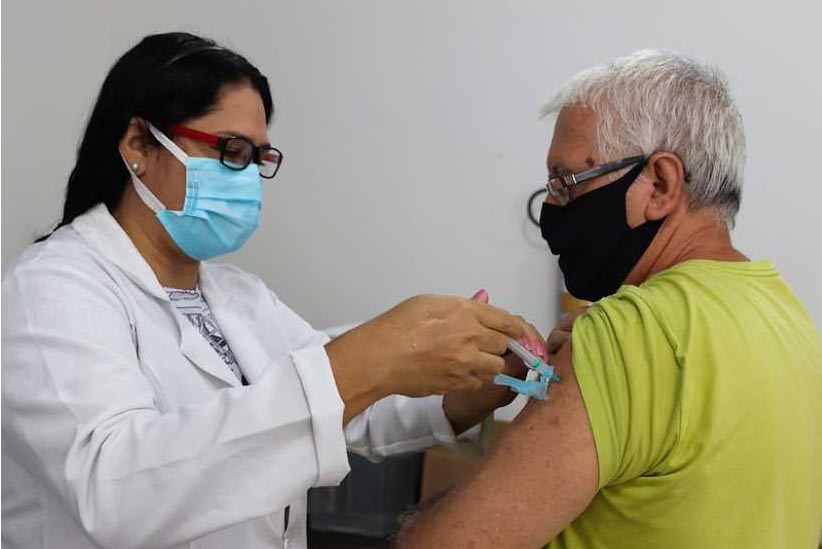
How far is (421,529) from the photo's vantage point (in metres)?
1.08

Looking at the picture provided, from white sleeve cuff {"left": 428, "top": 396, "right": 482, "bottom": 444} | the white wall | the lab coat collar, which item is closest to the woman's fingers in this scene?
white sleeve cuff {"left": 428, "top": 396, "right": 482, "bottom": 444}

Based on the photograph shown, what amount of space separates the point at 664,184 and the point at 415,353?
1.59 feet

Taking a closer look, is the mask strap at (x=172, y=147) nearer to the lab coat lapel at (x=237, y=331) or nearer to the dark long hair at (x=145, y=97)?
the dark long hair at (x=145, y=97)

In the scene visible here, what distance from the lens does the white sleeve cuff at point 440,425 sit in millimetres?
1468

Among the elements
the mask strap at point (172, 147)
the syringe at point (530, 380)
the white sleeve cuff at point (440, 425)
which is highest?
the mask strap at point (172, 147)

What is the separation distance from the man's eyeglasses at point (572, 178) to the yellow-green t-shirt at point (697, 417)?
199 mm

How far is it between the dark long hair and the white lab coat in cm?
17

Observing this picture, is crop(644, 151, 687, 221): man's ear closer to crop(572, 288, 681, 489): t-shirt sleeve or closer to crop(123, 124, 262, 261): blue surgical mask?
crop(572, 288, 681, 489): t-shirt sleeve

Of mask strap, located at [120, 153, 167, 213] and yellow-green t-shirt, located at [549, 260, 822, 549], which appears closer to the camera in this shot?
yellow-green t-shirt, located at [549, 260, 822, 549]

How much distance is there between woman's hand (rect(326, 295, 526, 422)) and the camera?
94cm

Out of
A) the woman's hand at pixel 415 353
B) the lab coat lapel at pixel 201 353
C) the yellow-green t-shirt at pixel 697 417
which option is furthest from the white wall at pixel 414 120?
the woman's hand at pixel 415 353

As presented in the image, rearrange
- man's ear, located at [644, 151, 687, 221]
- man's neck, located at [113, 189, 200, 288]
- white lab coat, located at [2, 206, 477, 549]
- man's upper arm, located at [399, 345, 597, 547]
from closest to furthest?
white lab coat, located at [2, 206, 477, 549] < man's upper arm, located at [399, 345, 597, 547] < man's ear, located at [644, 151, 687, 221] < man's neck, located at [113, 189, 200, 288]

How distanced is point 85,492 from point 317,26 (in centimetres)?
236

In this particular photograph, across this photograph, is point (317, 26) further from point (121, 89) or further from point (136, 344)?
point (136, 344)
